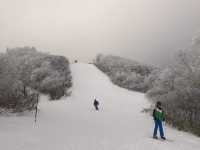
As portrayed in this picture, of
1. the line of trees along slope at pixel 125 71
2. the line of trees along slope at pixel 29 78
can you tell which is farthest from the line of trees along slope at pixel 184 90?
the line of trees along slope at pixel 125 71

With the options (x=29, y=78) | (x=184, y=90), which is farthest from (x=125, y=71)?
(x=184, y=90)

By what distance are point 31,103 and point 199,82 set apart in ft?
41.3

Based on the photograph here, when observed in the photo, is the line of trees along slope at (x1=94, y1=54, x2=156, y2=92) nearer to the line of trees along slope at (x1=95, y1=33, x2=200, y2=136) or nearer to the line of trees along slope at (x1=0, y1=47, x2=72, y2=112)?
the line of trees along slope at (x1=0, y1=47, x2=72, y2=112)

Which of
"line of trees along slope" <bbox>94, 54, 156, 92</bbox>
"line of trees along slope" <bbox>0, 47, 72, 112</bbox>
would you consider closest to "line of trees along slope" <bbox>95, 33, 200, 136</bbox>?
"line of trees along slope" <bbox>0, 47, 72, 112</bbox>

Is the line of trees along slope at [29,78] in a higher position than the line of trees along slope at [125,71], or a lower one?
higher

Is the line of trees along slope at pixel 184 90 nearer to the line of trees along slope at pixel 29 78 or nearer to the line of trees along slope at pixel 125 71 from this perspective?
the line of trees along slope at pixel 29 78

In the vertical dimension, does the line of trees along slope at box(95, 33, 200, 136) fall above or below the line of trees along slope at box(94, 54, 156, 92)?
above

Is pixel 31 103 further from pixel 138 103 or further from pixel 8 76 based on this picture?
pixel 138 103

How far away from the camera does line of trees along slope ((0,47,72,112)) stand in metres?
22.7

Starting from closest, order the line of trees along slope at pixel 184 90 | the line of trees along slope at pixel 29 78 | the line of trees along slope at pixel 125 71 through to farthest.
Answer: the line of trees along slope at pixel 29 78, the line of trees along slope at pixel 184 90, the line of trees along slope at pixel 125 71

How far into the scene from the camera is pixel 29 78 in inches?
2124

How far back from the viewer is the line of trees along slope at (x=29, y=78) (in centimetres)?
2270

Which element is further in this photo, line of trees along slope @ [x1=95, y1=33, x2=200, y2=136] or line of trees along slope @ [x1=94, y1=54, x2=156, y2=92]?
line of trees along slope @ [x1=94, y1=54, x2=156, y2=92]

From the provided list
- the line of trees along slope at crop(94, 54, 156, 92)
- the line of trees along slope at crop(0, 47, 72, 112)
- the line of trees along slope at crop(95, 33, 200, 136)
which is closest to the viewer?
the line of trees along slope at crop(0, 47, 72, 112)
